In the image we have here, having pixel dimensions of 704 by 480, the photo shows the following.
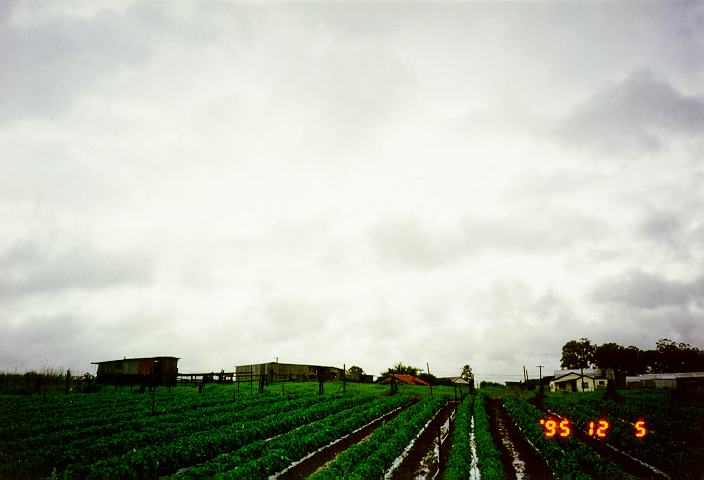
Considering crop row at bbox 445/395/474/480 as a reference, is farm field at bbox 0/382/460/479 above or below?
above

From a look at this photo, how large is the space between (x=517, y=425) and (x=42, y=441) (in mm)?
34103

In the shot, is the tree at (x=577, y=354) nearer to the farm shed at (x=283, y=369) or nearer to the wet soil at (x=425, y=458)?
the farm shed at (x=283, y=369)

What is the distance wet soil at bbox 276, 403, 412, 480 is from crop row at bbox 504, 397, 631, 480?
467 inches

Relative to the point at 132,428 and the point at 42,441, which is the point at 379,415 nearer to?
the point at 132,428

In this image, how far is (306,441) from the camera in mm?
26656

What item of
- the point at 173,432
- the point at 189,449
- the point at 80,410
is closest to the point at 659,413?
the point at 189,449

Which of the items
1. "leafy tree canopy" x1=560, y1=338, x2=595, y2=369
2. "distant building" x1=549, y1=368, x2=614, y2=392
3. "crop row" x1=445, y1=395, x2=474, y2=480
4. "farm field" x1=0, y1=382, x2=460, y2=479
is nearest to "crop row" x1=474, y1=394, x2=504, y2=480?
"crop row" x1=445, y1=395, x2=474, y2=480

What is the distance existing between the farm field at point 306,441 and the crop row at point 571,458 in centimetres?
8

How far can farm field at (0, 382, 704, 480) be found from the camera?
68.5 ft

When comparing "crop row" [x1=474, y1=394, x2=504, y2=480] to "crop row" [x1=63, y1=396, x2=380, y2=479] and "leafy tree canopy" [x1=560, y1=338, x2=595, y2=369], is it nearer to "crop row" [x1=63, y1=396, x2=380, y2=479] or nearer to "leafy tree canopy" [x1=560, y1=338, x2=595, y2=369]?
"crop row" [x1=63, y1=396, x2=380, y2=479]

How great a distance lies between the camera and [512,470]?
78.8ft

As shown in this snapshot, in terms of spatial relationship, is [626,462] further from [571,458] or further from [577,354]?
[577,354]

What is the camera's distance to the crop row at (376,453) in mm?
21438

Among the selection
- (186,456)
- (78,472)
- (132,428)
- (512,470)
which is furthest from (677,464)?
(132,428)
